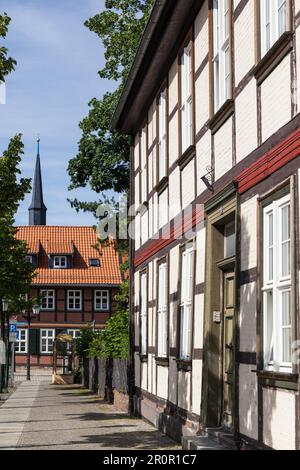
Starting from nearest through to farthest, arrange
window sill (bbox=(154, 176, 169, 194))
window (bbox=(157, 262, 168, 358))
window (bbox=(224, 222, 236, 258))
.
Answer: window (bbox=(224, 222, 236, 258)) < window (bbox=(157, 262, 168, 358)) < window sill (bbox=(154, 176, 169, 194))

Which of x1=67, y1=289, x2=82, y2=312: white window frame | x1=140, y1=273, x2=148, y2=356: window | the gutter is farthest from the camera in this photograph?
x1=67, y1=289, x2=82, y2=312: white window frame

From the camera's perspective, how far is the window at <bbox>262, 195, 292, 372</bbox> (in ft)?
29.8

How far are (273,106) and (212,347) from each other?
170 inches

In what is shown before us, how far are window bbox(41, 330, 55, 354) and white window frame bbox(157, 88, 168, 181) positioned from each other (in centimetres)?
4860

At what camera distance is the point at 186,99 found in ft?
49.8

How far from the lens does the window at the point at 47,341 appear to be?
65750 millimetres

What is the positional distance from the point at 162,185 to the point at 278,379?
905 cm

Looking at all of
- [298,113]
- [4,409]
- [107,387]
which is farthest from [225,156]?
[107,387]

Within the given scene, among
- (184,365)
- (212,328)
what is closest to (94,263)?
(184,365)

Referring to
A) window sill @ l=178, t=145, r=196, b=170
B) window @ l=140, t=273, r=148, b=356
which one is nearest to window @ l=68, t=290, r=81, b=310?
window @ l=140, t=273, r=148, b=356

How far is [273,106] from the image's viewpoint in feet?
31.4

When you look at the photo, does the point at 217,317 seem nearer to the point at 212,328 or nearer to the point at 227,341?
the point at 212,328

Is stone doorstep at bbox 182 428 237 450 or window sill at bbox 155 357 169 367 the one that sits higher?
window sill at bbox 155 357 169 367

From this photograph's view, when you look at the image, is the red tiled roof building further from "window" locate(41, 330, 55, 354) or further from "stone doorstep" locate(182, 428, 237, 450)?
"stone doorstep" locate(182, 428, 237, 450)
